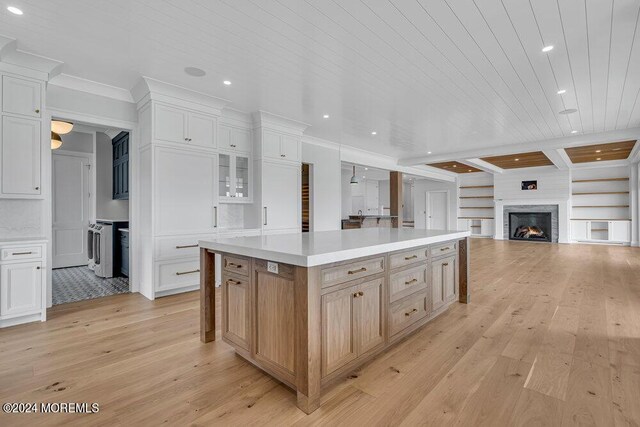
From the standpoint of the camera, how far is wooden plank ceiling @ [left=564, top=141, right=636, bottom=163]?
23.0ft

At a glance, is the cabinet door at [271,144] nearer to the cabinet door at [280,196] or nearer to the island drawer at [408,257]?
the cabinet door at [280,196]

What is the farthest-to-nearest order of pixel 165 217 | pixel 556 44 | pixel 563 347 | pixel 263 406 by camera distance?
pixel 165 217, pixel 556 44, pixel 563 347, pixel 263 406

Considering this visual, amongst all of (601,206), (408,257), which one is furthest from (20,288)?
(601,206)

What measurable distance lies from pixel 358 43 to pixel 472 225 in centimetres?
1128

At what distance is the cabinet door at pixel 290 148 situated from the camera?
5.30 m

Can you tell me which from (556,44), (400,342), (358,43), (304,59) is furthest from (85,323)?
(556,44)

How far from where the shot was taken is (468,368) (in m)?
2.13

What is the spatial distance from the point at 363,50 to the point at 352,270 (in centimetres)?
221

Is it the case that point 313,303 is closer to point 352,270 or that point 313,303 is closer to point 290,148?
point 352,270

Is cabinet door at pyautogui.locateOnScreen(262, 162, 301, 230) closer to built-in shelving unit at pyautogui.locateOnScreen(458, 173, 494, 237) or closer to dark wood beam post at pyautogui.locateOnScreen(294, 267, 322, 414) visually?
dark wood beam post at pyautogui.locateOnScreen(294, 267, 322, 414)

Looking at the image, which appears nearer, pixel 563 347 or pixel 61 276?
pixel 563 347

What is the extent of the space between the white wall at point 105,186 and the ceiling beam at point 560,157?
9.07m

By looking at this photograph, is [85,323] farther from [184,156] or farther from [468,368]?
[468,368]

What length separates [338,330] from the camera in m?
1.88
